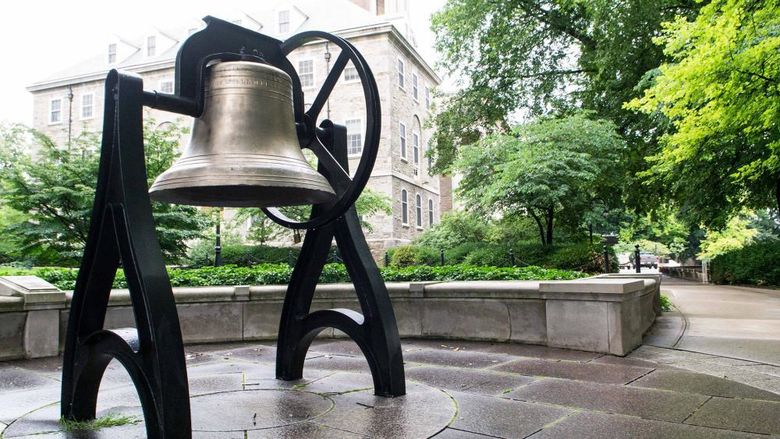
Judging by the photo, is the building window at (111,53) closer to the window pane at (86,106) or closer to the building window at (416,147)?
the window pane at (86,106)

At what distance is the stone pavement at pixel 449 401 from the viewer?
317 centimetres

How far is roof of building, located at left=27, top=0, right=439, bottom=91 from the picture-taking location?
29547 mm

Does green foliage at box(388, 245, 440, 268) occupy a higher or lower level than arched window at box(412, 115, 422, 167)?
lower

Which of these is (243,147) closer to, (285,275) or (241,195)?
(241,195)

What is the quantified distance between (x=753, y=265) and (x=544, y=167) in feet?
34.2

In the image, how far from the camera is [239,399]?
3.89 m

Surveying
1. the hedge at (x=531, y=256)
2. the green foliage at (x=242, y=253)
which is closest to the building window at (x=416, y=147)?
the green foliage at (x=242, y=253)

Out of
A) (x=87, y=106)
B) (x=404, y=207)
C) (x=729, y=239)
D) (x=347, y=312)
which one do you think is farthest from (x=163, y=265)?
(x=87, y=106)

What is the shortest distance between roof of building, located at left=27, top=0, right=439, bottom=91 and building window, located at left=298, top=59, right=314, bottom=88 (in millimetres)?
1891

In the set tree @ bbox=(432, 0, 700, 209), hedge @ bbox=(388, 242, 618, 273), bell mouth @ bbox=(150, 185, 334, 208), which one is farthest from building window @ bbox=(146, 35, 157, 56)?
bell mouth @ bbox=(150, 185, 334, 208)

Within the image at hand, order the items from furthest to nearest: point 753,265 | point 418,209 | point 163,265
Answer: point 418,209 → point 753,265 → point 163,265

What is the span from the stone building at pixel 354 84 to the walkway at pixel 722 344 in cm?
1865

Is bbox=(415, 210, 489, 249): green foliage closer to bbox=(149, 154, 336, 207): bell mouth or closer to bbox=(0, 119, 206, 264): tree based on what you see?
bbox=(0, 119, 206, 264): tree

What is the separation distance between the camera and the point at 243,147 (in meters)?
3.31
